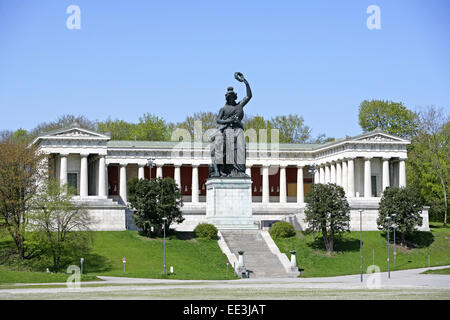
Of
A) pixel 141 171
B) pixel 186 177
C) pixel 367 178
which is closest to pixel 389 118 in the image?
pixel 367 178

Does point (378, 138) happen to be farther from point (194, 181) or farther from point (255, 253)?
point (255, 253)

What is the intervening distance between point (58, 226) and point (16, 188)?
19.2 feet

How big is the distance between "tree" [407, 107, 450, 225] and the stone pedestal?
3546 cm

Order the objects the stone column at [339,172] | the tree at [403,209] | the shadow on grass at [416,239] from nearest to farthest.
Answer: the tree at [403,209] → the shadow on grass at [416,239] → the stone column at [339,172]

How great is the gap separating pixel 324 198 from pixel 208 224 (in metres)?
11.9

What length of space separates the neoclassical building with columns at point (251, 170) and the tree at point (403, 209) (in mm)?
8667

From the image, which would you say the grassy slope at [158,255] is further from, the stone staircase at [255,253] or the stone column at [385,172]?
the stone column at [385,172]

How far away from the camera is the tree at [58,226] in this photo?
65000 millimetres

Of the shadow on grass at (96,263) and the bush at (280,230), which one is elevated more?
the bush at (280,230)

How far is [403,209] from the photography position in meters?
79.6

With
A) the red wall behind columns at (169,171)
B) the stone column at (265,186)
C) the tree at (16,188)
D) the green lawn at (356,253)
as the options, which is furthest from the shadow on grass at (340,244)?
the red wall behind columns at (169,171)

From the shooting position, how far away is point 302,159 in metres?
112

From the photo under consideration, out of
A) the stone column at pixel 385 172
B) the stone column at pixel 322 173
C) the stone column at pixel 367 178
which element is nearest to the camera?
A: the stone column at pixel 367 178
